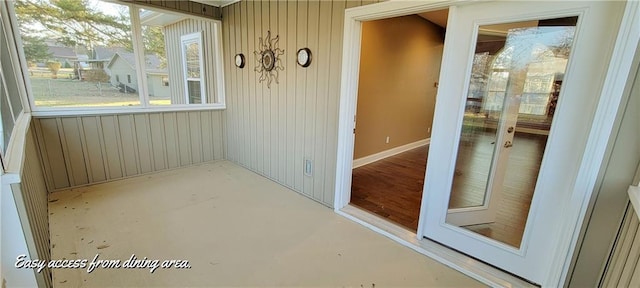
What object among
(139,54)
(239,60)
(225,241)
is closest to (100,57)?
(139,54)

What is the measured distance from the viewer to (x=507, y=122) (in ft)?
6.40

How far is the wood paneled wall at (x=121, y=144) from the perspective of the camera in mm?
3020

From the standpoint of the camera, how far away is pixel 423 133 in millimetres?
6020

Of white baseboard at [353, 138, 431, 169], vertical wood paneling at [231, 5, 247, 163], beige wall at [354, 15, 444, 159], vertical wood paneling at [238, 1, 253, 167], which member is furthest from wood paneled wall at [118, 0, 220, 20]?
white baseboard at [353, 138, 431, 169]

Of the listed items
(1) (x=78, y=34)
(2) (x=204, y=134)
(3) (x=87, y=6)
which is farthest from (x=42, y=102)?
(2) (x=204, y=134)

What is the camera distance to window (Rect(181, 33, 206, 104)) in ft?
14.8

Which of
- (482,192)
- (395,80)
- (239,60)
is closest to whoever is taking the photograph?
(482,192)

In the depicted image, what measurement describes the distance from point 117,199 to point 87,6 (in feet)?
7.18

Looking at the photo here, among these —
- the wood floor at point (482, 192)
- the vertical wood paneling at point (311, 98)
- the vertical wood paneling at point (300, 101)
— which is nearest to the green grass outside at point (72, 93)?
the vertical wood paneling at point (300, 101)

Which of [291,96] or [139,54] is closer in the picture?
[291,96]

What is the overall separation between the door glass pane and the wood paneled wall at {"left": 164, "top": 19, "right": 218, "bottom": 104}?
3.73 meters

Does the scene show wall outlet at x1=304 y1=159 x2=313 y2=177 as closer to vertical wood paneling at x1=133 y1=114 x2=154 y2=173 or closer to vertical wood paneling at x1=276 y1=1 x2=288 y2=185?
vertical wood paneling at x1=276 y1=1 x2=288 y2=185

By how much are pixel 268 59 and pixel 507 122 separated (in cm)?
258

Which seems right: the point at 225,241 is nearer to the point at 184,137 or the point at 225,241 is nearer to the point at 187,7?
the point at 184,137
